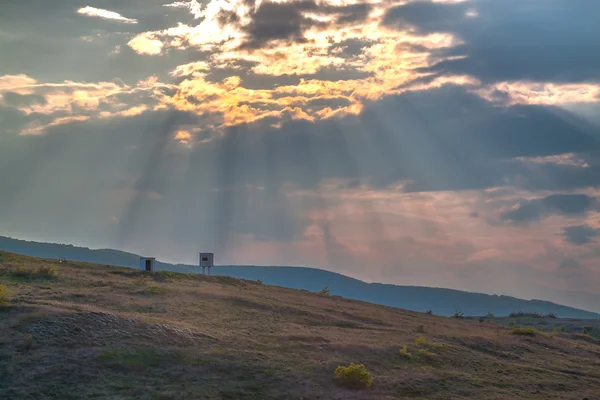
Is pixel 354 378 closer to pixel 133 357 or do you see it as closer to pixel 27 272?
pixel 133 357

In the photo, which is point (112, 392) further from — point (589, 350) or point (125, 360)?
point (589, 350)

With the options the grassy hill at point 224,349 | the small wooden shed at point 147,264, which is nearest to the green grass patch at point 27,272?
the grassy hill at point 224,349

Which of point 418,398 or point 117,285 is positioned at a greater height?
point 117,285

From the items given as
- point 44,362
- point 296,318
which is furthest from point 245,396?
point 296,318

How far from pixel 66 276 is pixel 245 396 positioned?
24991mm

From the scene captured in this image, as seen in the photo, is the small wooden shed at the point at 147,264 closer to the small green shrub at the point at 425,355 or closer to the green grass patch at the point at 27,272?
the green grass patch at the point at 27,272

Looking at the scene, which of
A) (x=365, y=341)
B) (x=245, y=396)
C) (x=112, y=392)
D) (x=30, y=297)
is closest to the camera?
(x=112, y=392)

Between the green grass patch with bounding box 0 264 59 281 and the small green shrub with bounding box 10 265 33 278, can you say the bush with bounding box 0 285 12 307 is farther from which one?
the small green shrub with bounding box 10 265 33 278

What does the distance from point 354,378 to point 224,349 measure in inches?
276

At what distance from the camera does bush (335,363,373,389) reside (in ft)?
102

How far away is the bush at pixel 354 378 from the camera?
3121 centimetres

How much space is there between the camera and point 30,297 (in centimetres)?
3562

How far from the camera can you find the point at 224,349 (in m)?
32.9

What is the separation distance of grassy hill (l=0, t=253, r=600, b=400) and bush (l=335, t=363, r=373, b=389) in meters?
0.42
